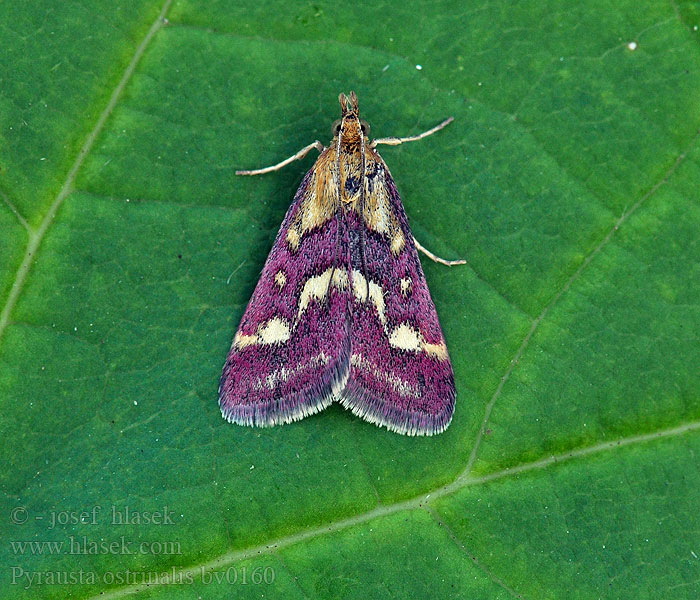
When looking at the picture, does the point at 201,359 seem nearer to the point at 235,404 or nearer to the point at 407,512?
the point at 235,404

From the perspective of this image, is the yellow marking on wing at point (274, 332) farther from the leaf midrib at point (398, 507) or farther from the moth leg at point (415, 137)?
the moth leg at point (415, 137)

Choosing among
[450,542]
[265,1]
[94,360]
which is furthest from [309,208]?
[450,542]

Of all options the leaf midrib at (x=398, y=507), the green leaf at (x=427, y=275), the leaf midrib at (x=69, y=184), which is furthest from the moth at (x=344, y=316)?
the leaf midrib at (x=69, y=184)

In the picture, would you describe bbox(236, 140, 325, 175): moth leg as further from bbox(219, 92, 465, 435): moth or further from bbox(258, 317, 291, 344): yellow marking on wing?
bbox(258, 317, 291, 344): yellow marking on wing

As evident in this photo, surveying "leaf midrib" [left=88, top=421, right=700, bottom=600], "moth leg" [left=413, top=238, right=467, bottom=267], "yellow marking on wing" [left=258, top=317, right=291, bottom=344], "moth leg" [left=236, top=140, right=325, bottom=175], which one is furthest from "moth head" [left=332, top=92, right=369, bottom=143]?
"leaf midrib" [left=88, top=421, right=700, bottom=600]

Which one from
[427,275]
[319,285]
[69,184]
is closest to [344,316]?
[319,285]
